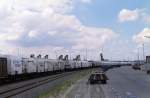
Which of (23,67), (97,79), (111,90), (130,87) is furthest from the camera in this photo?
(23,67)

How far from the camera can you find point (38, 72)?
80.3 meters

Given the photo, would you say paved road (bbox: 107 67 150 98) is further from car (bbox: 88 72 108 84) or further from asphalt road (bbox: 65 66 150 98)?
car (bbox: 88 72 108 84)

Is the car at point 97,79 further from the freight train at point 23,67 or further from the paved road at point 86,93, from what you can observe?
the paved road at point 86,93

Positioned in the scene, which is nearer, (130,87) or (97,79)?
(130,87)

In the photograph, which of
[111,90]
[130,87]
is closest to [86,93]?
[111,90]

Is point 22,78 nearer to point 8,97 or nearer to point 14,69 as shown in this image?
point 14,69

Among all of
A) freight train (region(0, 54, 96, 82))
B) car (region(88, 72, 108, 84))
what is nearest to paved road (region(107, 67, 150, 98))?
car (region(88, 72, 108, 84))

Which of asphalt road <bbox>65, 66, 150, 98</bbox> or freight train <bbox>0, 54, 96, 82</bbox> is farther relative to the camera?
freight train <bbox>0, 54, 96, 82</bbox>

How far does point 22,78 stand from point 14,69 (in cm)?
781

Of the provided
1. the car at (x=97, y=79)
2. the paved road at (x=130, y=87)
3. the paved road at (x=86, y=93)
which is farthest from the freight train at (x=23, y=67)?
the paved road at (x=86, y=93)

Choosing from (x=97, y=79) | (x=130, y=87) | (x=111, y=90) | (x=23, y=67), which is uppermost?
(x=23, y=67)

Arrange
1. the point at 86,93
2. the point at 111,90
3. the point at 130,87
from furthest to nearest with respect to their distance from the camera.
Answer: the point at 130,87, the point at 111,90, the point at 86,93

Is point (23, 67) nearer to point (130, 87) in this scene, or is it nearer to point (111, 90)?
point (130, 87)

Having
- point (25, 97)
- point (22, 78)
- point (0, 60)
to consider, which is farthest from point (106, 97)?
point (22, 78)
